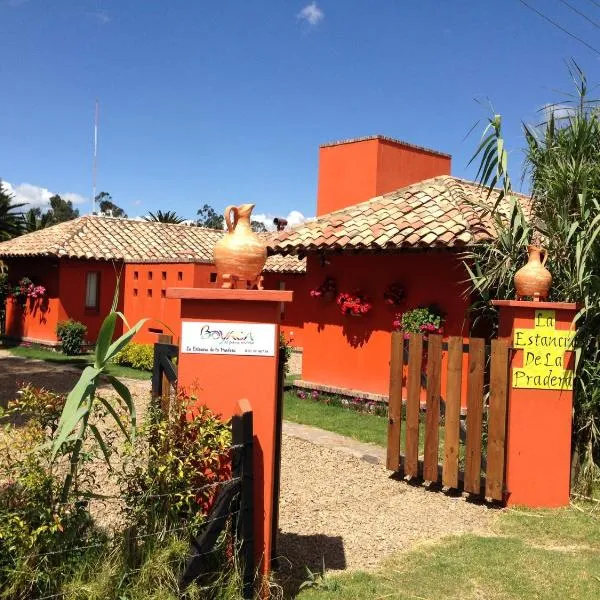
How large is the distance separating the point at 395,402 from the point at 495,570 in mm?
2405

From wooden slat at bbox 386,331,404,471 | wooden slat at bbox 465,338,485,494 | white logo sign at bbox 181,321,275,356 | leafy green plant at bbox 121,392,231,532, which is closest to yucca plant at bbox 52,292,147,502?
leafy green plant at bbox 121,392,231,532

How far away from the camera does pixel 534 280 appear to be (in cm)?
602

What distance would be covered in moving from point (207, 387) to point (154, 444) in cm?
53

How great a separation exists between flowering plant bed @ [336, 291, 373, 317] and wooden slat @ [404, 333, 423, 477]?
396 centimetres

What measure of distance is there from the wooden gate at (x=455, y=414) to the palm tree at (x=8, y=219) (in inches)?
952

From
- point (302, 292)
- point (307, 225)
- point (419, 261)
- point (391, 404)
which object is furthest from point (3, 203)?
point (391, 404)

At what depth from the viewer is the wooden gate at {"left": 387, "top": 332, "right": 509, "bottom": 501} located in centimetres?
581

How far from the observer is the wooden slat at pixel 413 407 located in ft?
20.9

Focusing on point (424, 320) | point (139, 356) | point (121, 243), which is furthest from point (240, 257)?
point (121, 243)

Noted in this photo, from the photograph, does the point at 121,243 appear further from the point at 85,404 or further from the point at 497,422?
the point at 85,404

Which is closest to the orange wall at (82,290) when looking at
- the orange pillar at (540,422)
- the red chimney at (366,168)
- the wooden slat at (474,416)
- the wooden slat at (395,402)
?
the red chimney at (366,168)

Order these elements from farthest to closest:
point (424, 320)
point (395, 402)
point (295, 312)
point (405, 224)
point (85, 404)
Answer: point (295, 312) → point (405, 224) → point (424, 320) → point (395, 402) → point (85, 404)

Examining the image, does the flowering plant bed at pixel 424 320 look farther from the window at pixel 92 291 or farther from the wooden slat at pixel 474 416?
the window at pixel 92 291

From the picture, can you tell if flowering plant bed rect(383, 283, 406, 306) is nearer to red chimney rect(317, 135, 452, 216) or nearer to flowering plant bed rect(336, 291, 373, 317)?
flowering plant bed rect(336, 291, 373, 317)
